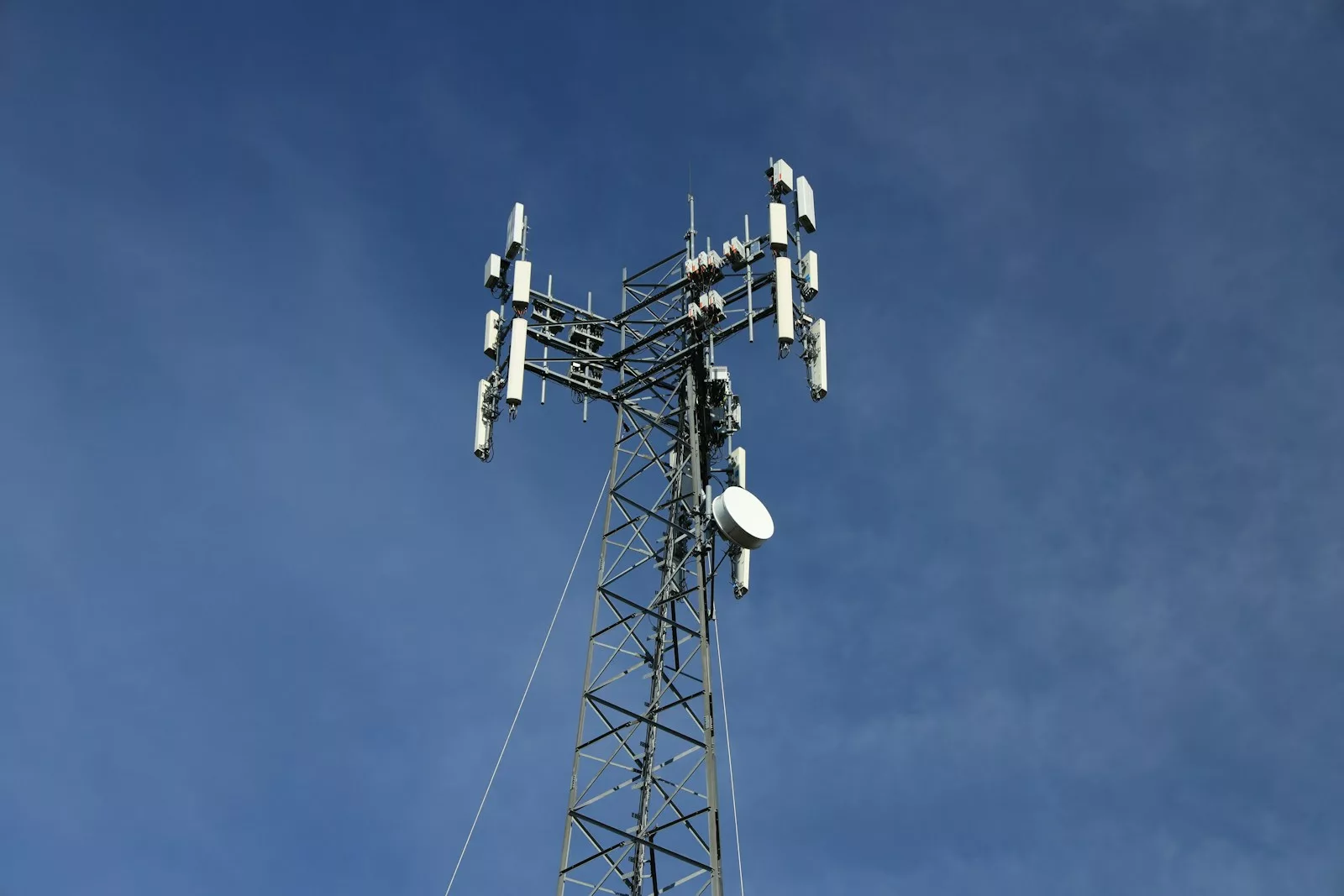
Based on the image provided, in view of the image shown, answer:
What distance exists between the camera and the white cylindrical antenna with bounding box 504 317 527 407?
124 ft

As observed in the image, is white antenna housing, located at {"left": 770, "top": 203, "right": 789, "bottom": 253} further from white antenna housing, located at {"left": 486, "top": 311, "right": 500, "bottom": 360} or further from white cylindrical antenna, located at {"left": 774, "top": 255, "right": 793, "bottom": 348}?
white antenna housing, located at {"left": 486, "top": 311, "right": 500, "bottom": 360}

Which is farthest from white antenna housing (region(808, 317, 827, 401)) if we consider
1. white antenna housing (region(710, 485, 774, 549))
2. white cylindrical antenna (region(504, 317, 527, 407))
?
white cylindrical antenna (region(504, 317, 527, 407))

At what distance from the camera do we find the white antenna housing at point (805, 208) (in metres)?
39.2

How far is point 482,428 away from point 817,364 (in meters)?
8.50

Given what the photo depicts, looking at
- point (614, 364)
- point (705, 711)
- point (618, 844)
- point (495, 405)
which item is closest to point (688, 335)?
point (614, 364)

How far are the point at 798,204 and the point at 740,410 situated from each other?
5271mm

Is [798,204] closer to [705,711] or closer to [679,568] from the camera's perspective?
[679,568]

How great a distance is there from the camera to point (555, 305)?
4075 cm

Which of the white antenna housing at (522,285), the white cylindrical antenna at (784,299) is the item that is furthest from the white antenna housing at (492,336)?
the white cylindrical antenna at (784,299)

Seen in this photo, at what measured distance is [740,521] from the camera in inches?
1406

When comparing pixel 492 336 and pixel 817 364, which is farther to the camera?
pixel 492 336

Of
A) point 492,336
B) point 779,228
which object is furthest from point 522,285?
point 779,228

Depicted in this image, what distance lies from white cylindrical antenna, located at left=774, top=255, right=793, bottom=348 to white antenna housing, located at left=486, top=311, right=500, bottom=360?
7.08 m

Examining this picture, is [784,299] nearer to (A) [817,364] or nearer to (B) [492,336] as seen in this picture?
(A) [817,364]
